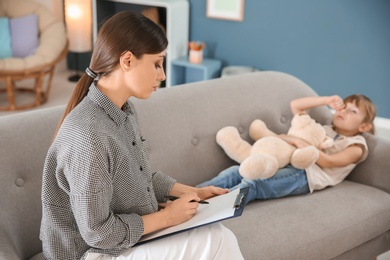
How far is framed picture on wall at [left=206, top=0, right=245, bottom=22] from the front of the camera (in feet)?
13.9

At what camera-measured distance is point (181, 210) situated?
1479 millimetres

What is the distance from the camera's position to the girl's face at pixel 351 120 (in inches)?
92.5

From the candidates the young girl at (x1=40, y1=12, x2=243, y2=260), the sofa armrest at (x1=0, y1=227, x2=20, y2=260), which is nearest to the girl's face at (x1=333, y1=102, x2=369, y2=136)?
the young girl at (x1=40, y1=12, x2=243, y2=260)

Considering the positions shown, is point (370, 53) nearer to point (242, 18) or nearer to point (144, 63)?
point (242, 18)

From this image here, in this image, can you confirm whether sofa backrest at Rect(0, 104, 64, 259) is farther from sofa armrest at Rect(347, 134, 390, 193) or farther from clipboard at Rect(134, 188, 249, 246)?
sofa armrest at Rect(347, 134, 390, 193)

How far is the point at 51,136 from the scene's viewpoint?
1.80 metres

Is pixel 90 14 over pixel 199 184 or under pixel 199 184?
over

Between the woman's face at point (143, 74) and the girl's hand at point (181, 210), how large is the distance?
317mm

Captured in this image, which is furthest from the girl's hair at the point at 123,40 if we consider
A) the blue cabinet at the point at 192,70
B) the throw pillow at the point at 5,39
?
the throw pillow at the point at 5,39

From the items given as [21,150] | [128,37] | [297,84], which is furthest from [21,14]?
[128,37]

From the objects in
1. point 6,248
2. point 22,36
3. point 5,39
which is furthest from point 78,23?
point 6,248

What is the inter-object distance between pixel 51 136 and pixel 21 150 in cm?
12

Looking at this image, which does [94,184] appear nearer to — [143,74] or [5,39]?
[143,74]

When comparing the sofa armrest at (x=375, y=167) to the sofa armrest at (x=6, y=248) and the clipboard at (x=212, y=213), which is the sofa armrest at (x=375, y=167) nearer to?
the clipboard at (x=212, y=213)
